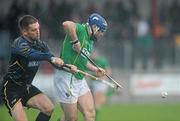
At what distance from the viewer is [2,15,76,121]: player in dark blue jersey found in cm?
1430

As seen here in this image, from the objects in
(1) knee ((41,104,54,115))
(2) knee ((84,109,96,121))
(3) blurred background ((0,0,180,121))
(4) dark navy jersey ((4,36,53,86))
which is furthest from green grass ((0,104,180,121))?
(4) dark navy jersey ((4,36,53,86))

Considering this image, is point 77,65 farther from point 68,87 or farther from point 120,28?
point 120,28

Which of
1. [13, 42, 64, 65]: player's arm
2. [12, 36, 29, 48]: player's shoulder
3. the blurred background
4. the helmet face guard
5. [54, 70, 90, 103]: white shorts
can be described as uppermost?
the blurred background

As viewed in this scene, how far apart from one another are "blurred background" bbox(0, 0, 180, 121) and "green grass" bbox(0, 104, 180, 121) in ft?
2.52

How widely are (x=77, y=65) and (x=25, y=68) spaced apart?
129 centimetres

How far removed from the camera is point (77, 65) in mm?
15500

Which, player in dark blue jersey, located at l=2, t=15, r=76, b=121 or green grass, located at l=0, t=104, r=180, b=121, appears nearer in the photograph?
player in dark blue jersey, located at l=2, t=15, r=76, b=121

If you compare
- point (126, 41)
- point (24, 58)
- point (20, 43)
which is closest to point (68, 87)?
point (24, 58)

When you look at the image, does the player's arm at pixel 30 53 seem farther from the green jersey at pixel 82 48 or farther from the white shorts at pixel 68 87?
the white shorts at pixel 68 87

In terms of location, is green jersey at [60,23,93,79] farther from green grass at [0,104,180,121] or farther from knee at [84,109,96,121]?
green grass at [0,104,180,121]

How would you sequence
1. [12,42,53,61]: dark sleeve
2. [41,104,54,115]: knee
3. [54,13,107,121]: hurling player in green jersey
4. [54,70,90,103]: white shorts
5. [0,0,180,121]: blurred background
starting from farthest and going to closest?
1. [0,0,180,121]: blurred background
2. [54,70,90,103]: white shorts
3. [54,13,107,121]: hurling player in green jersey
4. [41,104,54,115]: knee
5. [12,42,53,61]: dark sleeve

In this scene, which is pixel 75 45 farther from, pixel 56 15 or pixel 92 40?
pixel 56 15

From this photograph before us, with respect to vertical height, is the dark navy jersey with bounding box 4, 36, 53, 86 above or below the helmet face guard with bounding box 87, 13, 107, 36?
below

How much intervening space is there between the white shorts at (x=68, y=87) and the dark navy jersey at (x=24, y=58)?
93 centimetres
